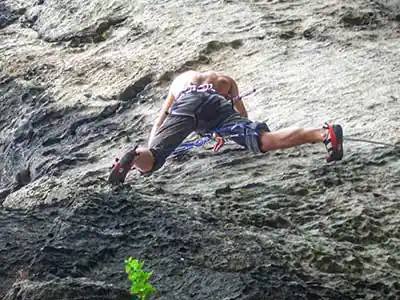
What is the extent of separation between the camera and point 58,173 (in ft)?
17.7

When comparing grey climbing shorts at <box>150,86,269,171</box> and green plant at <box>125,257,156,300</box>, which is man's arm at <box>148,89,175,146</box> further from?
green plant at <box>125,257,156,300</box>

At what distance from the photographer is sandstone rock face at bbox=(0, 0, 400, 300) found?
3816mm

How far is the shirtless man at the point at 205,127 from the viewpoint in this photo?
4551 mm

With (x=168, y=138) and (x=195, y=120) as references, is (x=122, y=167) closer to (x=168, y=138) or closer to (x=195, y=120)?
(x=168, y=138)

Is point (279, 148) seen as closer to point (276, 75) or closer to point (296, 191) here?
point (296, 191)

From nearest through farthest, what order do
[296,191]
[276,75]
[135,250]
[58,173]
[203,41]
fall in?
[135,250], [296,191], [58,173], [276,75], [203,41]

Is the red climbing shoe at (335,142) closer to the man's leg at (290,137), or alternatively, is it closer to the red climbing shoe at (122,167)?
the man's leg at (290,137)

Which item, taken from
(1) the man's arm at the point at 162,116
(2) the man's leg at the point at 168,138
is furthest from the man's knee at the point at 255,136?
(1) the man's arm at the point at 162,116

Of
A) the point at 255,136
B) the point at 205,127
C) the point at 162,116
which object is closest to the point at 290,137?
the point at 255,136

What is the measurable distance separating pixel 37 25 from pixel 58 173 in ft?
10.9

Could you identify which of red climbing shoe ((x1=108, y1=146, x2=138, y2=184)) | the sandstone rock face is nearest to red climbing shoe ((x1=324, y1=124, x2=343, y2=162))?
the sandstone rock face

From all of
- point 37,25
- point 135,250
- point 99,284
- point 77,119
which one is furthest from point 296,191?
point 37,25

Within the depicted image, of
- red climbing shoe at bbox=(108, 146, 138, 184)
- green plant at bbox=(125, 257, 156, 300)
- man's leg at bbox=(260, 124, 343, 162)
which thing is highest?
green plant at bbox=(125, 257, 156, 300)

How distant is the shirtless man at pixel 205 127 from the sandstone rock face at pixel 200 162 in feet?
0.47
